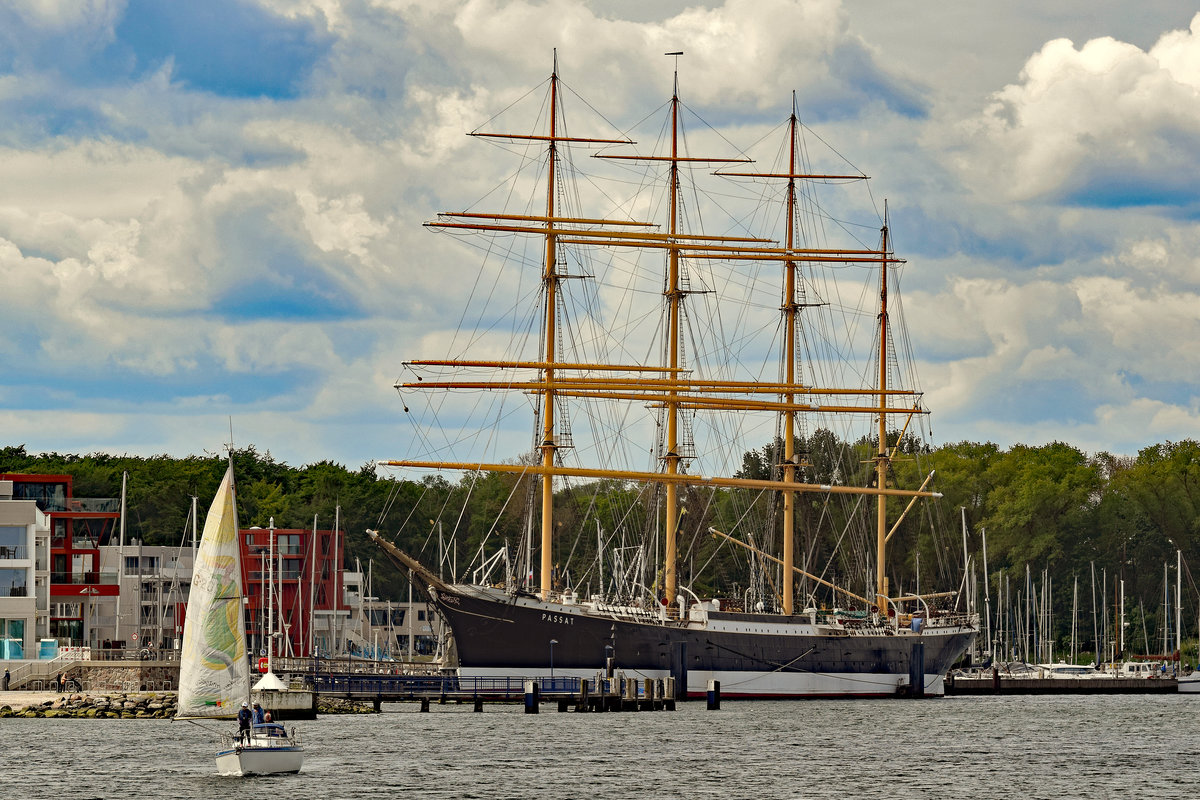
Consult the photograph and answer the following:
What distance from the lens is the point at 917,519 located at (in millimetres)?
154750

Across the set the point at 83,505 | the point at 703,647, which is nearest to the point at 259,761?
the point at 703,647

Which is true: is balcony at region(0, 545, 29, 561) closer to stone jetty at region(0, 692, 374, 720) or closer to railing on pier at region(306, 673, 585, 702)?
stone jetty at region(0, 692, 374, 720)

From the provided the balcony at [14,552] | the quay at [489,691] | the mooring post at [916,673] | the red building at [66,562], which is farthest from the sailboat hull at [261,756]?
the red building at [66,562]

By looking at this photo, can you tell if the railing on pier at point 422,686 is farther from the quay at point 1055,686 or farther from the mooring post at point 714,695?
the quay at point 1055,686

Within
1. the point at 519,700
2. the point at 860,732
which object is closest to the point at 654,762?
the point at 860,732

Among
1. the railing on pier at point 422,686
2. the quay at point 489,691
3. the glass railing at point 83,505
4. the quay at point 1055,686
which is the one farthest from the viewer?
the glass railing at point 83,505

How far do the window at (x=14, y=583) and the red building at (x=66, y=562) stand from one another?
26.7 feet

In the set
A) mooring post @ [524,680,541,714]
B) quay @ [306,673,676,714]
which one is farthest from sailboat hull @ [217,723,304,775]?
quay @ [306,673,676,714]

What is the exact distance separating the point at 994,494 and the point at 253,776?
113 meters

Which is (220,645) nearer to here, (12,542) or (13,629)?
(12,542)

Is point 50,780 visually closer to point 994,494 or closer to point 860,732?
point 860,732

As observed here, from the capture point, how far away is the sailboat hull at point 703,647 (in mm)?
95188

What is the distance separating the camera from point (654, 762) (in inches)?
2598

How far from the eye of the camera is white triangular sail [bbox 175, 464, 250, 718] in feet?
184
